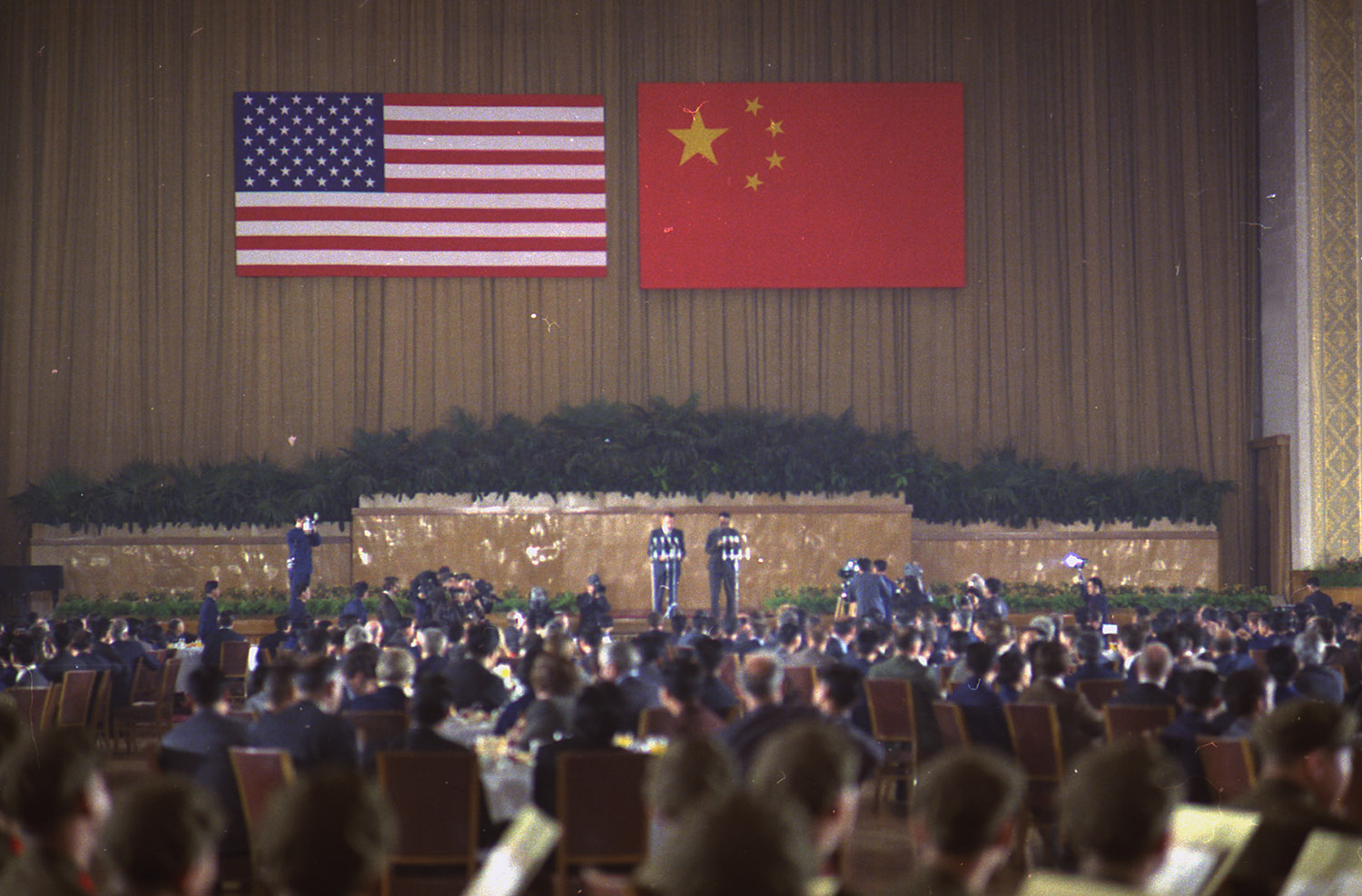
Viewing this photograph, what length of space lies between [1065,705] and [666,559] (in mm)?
10386

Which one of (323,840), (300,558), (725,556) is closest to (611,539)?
(725,556)

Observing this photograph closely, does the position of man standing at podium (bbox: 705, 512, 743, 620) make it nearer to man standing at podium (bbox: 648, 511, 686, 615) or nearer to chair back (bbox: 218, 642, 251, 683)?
man standing at podium (bbox: 648, 511, 686, 615)

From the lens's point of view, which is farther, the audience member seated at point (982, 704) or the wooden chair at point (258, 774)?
the audience member seated at point (982, 704)

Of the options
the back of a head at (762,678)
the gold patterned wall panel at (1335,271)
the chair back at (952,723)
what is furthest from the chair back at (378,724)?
the gold patterned wall panel at (1335,271)

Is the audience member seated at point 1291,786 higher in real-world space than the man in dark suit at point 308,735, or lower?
higher

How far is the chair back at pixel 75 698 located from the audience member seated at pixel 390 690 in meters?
3.27

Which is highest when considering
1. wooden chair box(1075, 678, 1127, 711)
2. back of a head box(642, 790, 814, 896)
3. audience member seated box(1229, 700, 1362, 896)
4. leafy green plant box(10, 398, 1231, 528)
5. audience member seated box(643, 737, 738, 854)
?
leafy green plant box(10, 398, 1231, 528)

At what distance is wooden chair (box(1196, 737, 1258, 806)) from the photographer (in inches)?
203

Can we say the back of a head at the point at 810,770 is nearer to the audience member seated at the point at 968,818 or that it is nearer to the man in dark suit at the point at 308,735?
the audience member seated at the point at 968,818

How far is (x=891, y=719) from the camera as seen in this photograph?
8227mm

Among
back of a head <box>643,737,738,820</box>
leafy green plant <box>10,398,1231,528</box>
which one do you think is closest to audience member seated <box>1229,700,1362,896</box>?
back of a head <box>643,737,738,820</box>

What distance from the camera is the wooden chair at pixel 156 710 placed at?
35.1 feet

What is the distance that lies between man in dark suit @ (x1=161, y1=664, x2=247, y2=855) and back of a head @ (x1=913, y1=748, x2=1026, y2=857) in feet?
12.7

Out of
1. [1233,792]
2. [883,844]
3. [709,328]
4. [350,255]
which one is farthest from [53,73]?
[1233,792]
